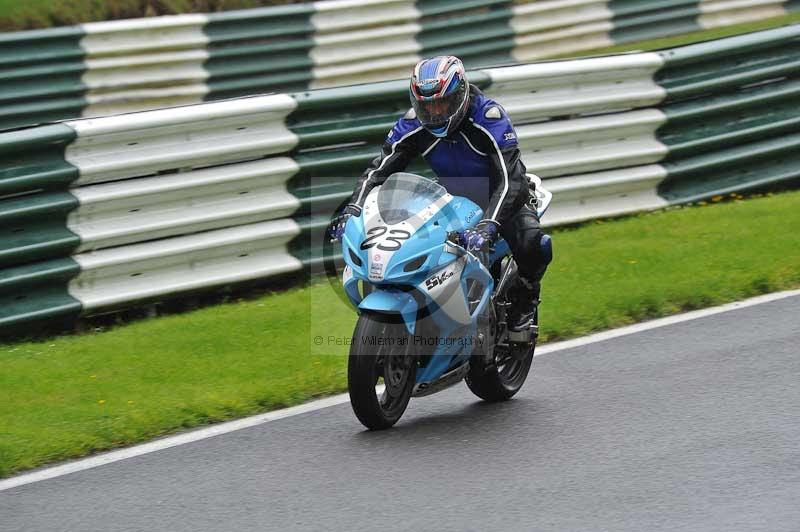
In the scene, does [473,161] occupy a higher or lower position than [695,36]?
higher

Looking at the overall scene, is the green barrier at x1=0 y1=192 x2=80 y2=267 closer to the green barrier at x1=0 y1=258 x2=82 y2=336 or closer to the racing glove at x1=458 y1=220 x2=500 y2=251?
the green barrier at x1=0 y1=258 x2=82 y2=336

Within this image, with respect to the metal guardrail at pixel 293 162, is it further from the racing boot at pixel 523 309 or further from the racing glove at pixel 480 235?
the racing glove at pixel 480 235

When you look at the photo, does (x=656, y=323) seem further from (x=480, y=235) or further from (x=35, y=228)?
(x=35, y=228)

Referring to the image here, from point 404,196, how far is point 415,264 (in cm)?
38

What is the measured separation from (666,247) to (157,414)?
4297 millimetres

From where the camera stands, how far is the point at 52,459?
223 inches

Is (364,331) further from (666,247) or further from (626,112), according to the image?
(626,112)

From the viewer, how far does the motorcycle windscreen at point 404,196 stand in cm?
577

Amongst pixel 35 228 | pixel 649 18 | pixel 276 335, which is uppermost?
pixel 35 228

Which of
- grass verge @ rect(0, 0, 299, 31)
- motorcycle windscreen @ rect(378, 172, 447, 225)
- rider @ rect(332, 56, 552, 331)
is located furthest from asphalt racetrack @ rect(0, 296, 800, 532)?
grass verge @ rect(0, 0, 299, 31)

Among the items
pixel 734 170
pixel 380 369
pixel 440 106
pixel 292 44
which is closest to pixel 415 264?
pixel 380 369

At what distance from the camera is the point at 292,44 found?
553 inches

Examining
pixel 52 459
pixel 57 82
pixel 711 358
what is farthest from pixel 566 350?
pixel 57 82

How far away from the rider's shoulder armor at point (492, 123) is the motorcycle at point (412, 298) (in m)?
0.34
